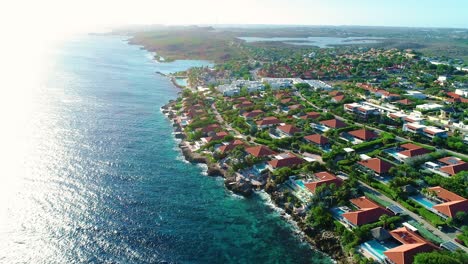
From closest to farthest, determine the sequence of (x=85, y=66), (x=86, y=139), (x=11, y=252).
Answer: (x=11, y=252), (x=86, y=139), (x=85, y=66)

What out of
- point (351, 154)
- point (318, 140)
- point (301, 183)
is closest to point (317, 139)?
point (318, 140)

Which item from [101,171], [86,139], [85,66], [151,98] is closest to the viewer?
[101,171]

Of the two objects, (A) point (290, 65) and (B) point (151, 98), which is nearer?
(B) point (151, 98)

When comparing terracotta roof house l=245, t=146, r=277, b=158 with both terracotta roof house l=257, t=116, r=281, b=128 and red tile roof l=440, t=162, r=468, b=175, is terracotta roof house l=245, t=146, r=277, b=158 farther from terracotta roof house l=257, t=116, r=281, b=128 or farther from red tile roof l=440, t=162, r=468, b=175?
red tile roof l=440, t=162, r=468, b=175

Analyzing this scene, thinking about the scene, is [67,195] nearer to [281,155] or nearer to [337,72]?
[281,155]

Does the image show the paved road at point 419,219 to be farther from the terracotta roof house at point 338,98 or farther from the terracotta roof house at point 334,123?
the terracotta roof house at point 338,98

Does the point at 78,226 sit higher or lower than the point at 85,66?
lower

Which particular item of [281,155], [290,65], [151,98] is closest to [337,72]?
[290,65]
